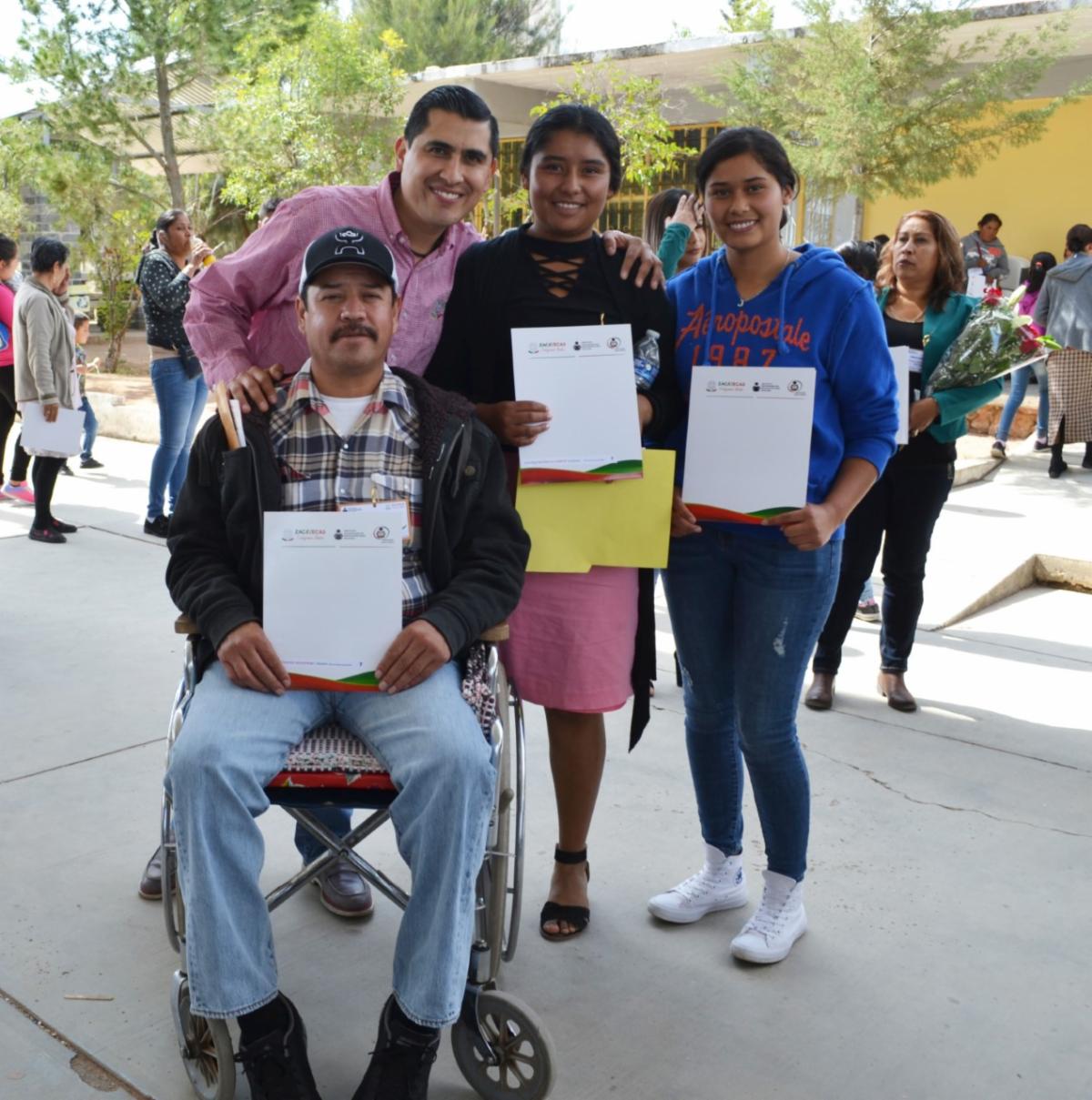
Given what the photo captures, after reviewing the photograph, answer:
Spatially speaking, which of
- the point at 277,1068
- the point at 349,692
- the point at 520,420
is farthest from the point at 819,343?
the point at 277,1068

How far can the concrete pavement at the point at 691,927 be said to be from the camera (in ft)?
7.97

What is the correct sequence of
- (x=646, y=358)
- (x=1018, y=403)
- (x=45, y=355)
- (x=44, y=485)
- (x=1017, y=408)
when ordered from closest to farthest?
(x=646, y=358) → (x=45, y=355) → (x=44, y=485) → (x=1018, y=403) → (x=1017, y=408)

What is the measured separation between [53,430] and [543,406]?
4.93m

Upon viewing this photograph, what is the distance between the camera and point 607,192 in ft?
8.68

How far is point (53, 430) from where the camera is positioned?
21.9 feet

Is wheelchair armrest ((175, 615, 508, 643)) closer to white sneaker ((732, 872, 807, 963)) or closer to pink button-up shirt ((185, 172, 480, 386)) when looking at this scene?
pink button-up shirt ((185, 172, 480, 386))

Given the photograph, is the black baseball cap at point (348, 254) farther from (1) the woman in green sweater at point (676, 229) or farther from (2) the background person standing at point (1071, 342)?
(2) the background person standing at point (1071, 342)

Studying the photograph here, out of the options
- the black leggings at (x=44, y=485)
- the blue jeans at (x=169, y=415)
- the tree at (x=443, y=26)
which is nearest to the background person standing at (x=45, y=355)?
the black leggings at (x=44, y=485)

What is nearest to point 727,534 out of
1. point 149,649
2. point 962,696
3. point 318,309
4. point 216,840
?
point 318,309

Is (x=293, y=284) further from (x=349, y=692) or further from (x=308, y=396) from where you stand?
(x=349, y=692)

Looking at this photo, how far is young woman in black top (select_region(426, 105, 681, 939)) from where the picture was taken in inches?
101

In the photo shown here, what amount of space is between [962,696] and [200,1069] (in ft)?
11.0

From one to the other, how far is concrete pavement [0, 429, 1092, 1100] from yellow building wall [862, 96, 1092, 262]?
39.8 feet

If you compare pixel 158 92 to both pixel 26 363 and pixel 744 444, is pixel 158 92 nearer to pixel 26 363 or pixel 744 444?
pixel 26 363
